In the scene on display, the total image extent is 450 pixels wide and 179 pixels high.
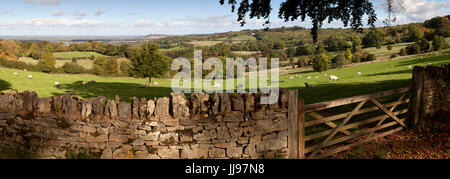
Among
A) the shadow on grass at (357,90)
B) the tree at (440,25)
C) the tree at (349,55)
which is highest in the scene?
the tree at (440,25)

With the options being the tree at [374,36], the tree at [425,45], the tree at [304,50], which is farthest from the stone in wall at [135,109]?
the tree at [304,50]

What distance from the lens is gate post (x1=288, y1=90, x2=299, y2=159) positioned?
5.62 meters

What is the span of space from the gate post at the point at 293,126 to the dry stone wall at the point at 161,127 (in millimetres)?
123

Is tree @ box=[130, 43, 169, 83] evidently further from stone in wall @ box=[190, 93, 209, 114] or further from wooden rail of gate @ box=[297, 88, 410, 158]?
stone in wall @ box=[190, 93, 209, 114]

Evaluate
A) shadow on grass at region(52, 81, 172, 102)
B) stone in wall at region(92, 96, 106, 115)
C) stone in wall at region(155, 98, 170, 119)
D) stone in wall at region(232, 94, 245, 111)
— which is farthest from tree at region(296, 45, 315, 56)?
stone in wall at region(92, 96, 106, 115)

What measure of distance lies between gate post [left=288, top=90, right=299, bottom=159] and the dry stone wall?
123 mm

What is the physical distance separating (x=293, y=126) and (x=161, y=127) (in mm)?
2982

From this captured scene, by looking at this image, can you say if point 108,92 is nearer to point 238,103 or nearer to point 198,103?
point 198,103

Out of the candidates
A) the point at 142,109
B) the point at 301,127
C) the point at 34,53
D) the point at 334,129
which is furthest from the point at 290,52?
the point at 142,109

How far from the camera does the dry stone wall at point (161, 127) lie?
17.1 feet

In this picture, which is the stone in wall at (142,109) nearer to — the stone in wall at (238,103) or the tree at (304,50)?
the stone in wall at (238,103)

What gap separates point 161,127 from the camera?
5.19m
